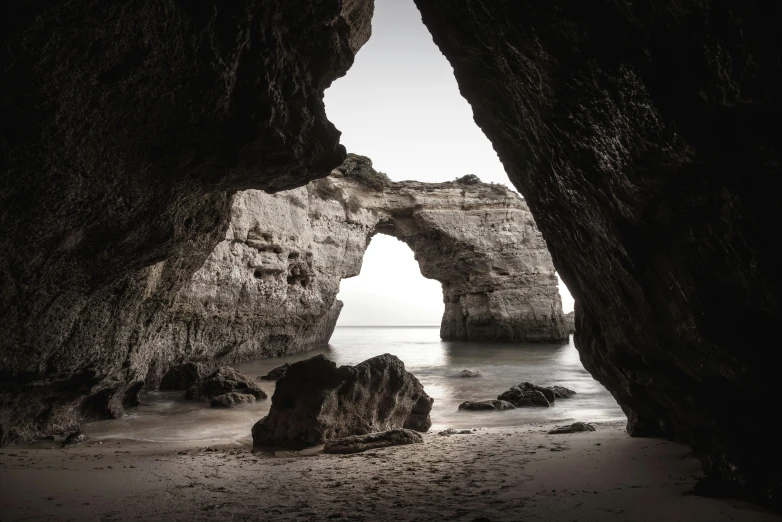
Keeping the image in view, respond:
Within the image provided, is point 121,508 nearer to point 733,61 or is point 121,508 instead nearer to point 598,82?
point 598,82

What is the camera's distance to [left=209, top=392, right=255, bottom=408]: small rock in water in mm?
7285

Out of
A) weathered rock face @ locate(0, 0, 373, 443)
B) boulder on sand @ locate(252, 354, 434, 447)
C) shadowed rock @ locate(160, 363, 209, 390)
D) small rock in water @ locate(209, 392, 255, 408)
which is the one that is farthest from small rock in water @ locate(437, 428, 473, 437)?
shadowed rock @ locate(160, 363, 209, 390)

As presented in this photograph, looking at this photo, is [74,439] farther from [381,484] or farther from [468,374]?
[468,374]

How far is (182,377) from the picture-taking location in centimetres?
923

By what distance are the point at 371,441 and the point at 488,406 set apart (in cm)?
352

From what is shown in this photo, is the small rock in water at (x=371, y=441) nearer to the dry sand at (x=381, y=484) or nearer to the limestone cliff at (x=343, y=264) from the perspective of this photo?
the dry sand at (x=381, y=484)

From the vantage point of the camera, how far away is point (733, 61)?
5.47 ft

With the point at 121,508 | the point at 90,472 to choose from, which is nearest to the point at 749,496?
the point at 121,508

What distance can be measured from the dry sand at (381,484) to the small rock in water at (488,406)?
2.92 meters

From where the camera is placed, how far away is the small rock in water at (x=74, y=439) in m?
4.72

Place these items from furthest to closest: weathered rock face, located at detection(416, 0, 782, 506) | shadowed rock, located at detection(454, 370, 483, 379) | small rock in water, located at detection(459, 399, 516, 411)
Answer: shadowed rock, located at detection(454, 370, 483, 379), small rock in water, located at detection(459, 399, 516, 411), weathered rock face, located at detection(416, 0, 782, 506)

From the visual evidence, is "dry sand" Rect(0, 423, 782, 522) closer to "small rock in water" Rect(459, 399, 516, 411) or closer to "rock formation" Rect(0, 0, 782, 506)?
"rock formation" Rect(0, 0, 782, 506)

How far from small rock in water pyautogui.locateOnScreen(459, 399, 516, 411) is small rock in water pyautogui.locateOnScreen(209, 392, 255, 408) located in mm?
3499

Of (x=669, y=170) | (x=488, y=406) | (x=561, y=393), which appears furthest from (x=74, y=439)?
(x=561, y=393)
